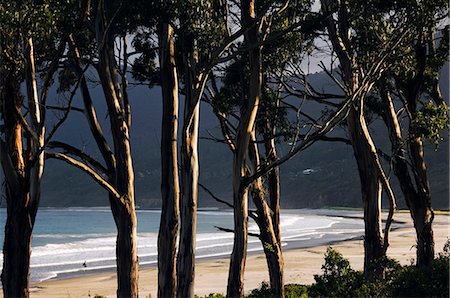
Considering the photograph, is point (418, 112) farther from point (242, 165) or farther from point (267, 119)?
point (242, 165)

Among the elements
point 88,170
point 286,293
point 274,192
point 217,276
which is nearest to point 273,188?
point 274,192

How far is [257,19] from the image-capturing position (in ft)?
46.0

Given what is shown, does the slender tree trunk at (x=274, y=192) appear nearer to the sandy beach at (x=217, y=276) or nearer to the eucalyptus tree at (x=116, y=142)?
the eucalyptus tree at (x=116, y=142)

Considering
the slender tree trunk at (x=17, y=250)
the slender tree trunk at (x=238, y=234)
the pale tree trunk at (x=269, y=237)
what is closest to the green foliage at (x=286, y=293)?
the pale tree trunk at (x=269, y=237)

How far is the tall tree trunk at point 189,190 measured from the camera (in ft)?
46.7

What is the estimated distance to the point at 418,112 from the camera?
1658cm

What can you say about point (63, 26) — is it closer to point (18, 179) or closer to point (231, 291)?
point (18, 179)

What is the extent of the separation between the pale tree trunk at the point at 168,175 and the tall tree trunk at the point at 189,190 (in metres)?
0.26

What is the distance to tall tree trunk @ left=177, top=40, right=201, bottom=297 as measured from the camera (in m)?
14.2

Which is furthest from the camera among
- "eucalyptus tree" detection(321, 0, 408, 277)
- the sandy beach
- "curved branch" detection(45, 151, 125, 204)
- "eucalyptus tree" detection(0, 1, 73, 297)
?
the sandy beach

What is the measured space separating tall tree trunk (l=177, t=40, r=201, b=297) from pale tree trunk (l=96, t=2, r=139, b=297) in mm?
971

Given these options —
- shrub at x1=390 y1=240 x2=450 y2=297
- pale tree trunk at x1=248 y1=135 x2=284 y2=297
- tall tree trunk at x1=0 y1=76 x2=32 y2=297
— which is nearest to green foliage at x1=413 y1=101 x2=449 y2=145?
shrub at x1=390 y1=240 x2=450 y2=297

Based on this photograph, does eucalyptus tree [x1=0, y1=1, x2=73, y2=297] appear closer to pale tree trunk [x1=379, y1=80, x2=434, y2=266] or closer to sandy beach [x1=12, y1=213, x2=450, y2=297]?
pale tree trunk [x1=379, y1=80, x2=434, y2=266]

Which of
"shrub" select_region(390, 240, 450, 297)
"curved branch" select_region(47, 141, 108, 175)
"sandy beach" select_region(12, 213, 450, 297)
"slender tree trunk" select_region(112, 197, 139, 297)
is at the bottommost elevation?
"sandy beach" select_region(12, 213, 450, 297)
